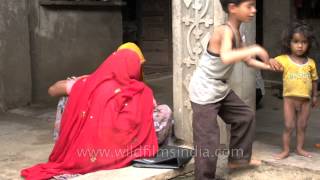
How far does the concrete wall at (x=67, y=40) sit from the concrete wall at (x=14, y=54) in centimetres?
18

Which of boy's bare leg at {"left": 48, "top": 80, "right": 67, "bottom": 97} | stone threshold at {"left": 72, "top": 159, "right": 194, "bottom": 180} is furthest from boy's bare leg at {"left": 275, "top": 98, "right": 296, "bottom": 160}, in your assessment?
boy's bare leg at {"left": 48, "top": 80, "right": 67, "bottom": 97}

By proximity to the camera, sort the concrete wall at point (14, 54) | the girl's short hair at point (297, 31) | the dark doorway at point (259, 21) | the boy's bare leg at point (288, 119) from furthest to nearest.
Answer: the dark doorway at point (259, 21), the concrete wall at point (14, 54), the boy's bare leg at point (288, 119), the girl's short hair at point (297, 31)

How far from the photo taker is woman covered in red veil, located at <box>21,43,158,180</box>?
4594 millimetres

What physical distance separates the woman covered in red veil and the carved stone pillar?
1.26 ft

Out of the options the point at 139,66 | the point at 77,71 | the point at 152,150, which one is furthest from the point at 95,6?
the point at 152,150

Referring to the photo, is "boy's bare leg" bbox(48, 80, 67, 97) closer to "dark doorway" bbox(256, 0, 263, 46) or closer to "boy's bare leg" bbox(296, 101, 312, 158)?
"boy's bare leg" bbox(296, 101, 312, 158)

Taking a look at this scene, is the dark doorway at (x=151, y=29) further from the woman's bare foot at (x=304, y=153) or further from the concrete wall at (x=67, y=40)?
the woman's bare foot at (x=304, y=153)

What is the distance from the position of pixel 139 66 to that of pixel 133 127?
60 centimetres

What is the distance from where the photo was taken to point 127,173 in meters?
4.46

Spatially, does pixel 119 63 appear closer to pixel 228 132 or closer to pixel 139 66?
pixel 139 66

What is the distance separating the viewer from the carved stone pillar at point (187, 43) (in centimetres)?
493

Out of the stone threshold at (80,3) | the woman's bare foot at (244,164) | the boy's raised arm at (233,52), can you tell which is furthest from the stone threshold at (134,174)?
the stone threshold at (80,3)

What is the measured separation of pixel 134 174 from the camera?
4434 mm

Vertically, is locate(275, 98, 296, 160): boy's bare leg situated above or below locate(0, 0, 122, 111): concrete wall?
below
